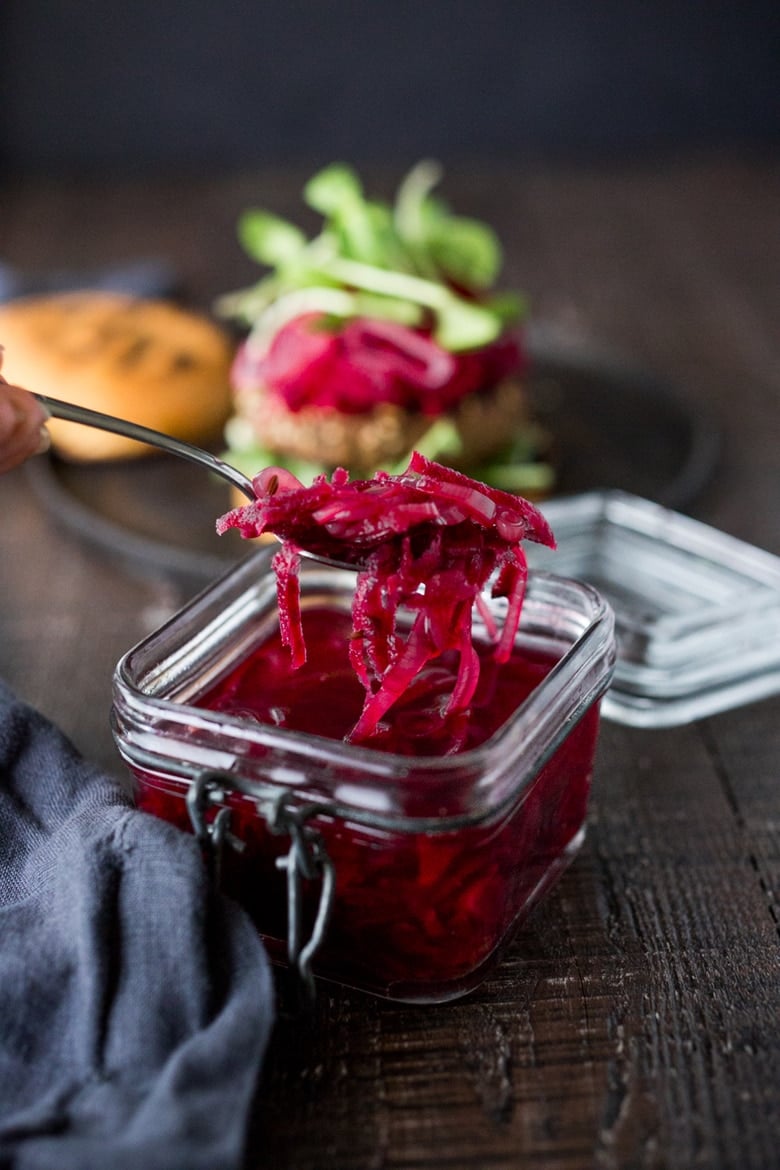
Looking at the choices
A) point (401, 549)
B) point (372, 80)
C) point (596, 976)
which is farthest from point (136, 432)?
point (372, 80)

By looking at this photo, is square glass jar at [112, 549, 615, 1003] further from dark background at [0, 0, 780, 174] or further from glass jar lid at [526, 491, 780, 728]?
dark background at [0, 0, 780, 174]

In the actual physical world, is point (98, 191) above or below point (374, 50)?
below

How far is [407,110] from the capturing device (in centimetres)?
498

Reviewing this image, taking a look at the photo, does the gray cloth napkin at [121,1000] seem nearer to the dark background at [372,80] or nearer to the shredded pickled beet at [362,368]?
the shredded pickled beet at [362,368]

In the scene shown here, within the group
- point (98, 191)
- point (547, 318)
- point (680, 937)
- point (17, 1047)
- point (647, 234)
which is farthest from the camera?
point (98, 191)

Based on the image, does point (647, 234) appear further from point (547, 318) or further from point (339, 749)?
point (339, 749)

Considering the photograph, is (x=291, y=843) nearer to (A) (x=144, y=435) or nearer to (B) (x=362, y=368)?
(A) (x=144, y=435)

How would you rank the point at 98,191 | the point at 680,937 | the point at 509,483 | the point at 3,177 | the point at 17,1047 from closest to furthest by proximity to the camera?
the point at 17,1047 < the point at 680,937 < the point at 509,483 < the point at 98,191 < the point at 3,177

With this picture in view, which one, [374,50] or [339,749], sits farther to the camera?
Answer: [374,50]

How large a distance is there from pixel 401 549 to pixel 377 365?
1129 millimetres

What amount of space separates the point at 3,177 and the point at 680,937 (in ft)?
13.7

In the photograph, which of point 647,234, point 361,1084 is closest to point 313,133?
point 647,234

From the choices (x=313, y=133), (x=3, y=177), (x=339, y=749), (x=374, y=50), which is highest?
(x=339, y=749)

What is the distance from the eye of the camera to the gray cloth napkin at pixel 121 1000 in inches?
38.8
